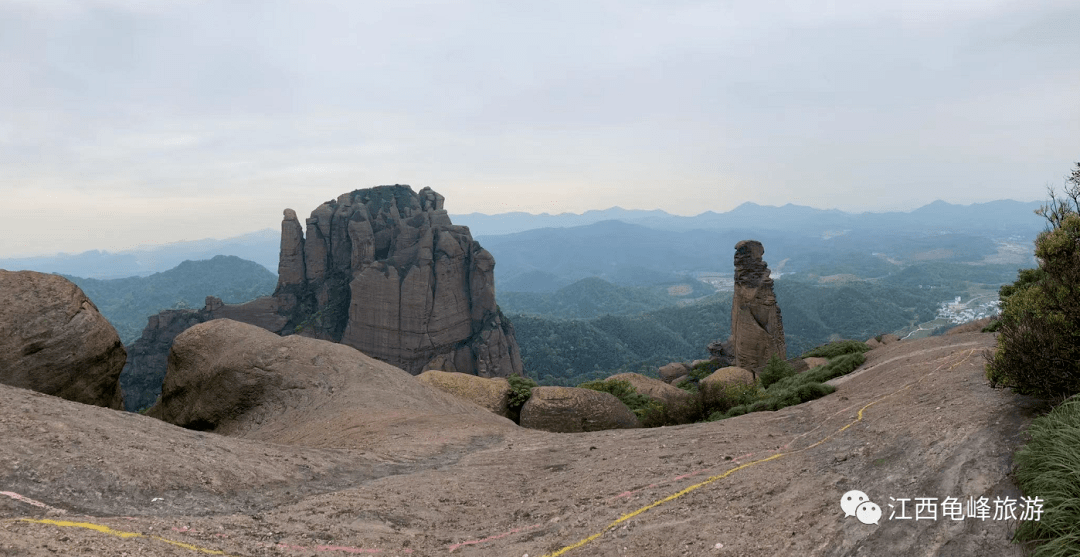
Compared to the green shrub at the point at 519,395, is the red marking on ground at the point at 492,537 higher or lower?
higher

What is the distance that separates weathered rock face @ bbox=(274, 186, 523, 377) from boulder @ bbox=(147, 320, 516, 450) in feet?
175

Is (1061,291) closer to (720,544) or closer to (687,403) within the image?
(720,544)

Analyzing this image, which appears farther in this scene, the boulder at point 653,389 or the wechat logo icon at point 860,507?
the boulder at point 653,389

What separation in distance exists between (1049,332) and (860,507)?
12.7ft

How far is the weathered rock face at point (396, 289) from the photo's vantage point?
75.6 m

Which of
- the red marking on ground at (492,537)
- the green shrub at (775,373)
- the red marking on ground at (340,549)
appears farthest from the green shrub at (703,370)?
the red marking on ground at (340,549)

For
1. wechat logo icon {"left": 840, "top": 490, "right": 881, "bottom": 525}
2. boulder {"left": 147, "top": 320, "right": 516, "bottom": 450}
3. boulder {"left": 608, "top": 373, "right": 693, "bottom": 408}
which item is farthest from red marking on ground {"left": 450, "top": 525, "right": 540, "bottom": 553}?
boulder {"left": 608, "top": 373, "right": 693, "bottom": 408}

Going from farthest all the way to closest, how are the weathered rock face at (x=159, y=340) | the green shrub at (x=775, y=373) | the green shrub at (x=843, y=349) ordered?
the weathered rock face at (x=159, y=340)
the green shrub at (x=843, y=349)
the green shrub at (x=775, y=373)

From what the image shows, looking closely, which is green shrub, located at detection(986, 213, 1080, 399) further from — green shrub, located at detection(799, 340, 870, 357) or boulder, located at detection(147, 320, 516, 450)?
green shrub, located at detection(799, 340, 870, 357)

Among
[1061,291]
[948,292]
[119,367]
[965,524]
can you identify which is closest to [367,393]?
[119,367]

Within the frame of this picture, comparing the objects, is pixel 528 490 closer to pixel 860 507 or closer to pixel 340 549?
pixel 340 549

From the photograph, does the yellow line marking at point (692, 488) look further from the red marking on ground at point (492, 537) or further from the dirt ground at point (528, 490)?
the red marking on ground at point (492, 537)

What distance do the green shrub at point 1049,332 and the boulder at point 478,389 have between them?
15.3 metres

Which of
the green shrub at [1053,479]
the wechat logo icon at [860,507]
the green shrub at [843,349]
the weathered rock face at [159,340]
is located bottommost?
the weathered rock face at [159,340]
